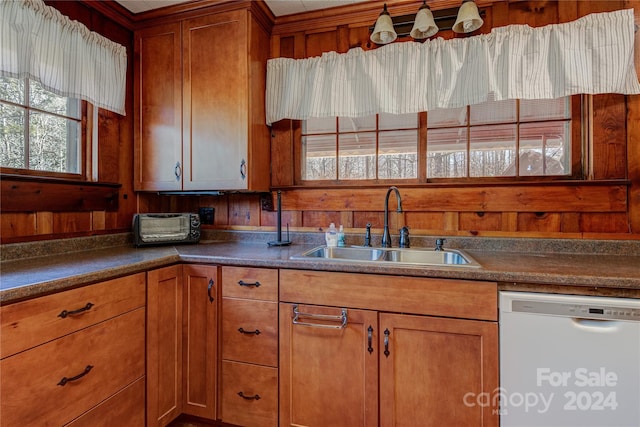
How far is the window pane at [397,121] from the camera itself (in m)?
2.00

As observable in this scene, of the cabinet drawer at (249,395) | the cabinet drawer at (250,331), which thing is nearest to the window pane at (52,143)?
the cabinet drawer at (250,331)

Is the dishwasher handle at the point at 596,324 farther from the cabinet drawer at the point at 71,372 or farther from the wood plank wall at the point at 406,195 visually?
the cabinet drawer at the point at 71,372

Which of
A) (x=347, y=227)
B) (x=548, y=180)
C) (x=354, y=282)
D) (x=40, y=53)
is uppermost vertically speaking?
(x=40, y=53)

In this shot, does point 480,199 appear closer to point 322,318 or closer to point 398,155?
point 398,155

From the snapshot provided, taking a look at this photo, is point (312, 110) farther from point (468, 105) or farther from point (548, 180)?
point (548, 180)

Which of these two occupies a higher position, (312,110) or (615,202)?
(312,110)

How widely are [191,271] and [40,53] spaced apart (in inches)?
51.3

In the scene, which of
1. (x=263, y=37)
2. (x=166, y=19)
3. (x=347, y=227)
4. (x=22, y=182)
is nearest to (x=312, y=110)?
(x=263, y=37)

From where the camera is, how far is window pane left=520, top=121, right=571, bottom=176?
178 centimetres

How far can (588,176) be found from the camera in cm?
171

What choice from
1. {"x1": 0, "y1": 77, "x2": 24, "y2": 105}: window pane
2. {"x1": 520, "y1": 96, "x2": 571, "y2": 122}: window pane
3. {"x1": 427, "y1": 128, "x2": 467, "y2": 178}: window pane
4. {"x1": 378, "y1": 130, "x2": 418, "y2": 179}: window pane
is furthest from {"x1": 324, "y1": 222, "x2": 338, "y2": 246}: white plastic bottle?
{"x1": 0, "y1": 77, "x2": 24, "y2": 105}: window pane

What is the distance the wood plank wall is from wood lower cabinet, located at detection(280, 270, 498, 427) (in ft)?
2.24

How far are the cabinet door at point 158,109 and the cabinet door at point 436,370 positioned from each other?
1.61m

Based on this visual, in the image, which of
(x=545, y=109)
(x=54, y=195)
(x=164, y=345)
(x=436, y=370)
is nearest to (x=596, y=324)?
Answer: (x=436, y=370)
